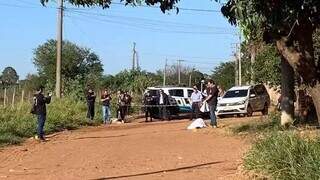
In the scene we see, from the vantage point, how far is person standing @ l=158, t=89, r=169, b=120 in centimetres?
3442

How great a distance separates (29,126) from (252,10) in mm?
16875

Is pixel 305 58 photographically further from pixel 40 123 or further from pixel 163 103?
pixel 163 103

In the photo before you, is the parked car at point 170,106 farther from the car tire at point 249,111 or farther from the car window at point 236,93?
the car tire at point 249,111

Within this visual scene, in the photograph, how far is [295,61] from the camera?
31.3 feet

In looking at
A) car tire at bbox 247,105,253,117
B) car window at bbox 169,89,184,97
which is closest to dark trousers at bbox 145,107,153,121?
car window at bbox 169,89,184,97

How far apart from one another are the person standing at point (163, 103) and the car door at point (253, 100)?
14.6 feet

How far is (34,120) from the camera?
25172mm

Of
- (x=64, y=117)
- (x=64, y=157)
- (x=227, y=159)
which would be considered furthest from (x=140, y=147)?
(x=64, y=117)

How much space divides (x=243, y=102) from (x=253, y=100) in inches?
41.8

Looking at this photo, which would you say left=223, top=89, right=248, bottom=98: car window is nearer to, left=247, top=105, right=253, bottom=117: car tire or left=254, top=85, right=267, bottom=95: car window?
left=247, top=105, right=253, bottom=117: car tire

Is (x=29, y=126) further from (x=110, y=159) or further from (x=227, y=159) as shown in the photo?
(x=227, y=159)

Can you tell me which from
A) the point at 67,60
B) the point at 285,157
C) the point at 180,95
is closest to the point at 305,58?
the point at 285,157

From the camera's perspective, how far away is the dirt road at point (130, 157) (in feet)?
40.8

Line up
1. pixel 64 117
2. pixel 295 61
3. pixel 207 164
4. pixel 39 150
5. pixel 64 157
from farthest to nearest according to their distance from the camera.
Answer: pixel 64 117, pixel 39 150, pixel 64 157, pixel 207 164, pixel 295 61
